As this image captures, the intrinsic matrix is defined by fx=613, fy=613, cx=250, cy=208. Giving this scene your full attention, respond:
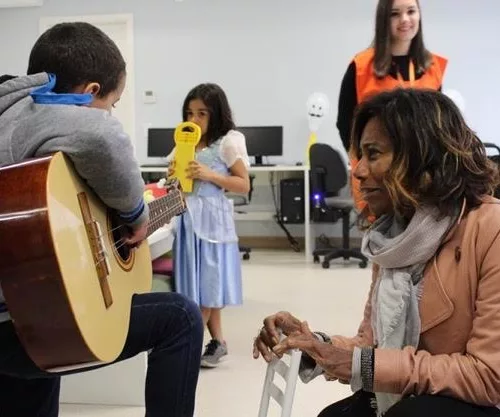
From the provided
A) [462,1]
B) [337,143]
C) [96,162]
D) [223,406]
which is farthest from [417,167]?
[462,1]

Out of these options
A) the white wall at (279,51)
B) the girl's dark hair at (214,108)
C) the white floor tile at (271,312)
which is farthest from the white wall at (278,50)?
the girl's dark hair at (214,108)

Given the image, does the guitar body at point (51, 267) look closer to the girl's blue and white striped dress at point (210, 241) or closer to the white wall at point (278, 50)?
the girl's blue and white striped dress at point (210, 241)

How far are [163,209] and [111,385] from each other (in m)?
0.68

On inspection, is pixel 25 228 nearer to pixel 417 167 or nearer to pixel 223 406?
pixel 417 167

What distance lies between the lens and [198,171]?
2.53 m

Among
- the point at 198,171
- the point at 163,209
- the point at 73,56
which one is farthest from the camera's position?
the point at 198,171

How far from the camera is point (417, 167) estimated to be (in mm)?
1022

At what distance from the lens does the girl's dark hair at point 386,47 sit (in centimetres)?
212

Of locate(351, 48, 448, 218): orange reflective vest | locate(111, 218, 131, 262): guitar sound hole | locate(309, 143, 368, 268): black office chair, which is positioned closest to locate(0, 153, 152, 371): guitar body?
locate(111, 218, 131, 262): guitar sound hole

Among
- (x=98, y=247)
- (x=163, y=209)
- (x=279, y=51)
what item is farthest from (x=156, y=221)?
(x=279, y=51)

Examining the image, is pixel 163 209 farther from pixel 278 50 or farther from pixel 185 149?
pixel 278 50

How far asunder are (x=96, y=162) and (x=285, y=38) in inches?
208

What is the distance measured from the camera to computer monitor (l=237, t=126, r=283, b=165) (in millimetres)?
5922

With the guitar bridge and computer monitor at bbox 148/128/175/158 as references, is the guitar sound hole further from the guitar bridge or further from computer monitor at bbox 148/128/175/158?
computer monitor at bbox 148/128/175/158
